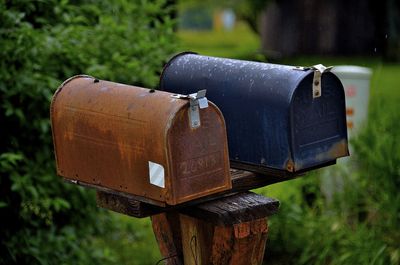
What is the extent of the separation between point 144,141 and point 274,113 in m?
0.51

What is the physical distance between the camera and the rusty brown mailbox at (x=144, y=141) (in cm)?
292

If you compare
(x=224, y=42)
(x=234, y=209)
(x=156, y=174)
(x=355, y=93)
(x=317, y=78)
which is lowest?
(x=224, y=42)

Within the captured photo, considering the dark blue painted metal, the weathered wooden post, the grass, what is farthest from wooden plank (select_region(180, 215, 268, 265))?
the grass

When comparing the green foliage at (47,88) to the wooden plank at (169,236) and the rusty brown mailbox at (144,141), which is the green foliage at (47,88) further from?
the rusty brown mailbox at (144,141)

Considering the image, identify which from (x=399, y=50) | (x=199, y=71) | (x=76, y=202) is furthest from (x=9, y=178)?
(x=399, y=50)

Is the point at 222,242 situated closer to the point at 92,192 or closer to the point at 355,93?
the point at 92,192

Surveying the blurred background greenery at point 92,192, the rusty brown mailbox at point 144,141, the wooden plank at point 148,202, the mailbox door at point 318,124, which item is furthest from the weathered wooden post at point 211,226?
the blurred background greenery at point 92,192

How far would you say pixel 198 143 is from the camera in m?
2.99

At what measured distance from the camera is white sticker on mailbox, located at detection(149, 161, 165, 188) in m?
2.93

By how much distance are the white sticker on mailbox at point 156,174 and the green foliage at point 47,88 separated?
166 centimetres

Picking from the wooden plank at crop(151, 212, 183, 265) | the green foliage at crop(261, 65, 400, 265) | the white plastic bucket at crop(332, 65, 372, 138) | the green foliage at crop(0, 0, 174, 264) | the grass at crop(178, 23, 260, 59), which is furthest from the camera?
the grass at crop(178, 23, 260, 59)

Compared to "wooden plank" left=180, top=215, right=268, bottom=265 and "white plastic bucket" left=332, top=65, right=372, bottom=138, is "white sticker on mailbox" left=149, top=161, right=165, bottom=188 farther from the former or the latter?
"white plastic bucket" left=332, top=65, right=372, bottom=138

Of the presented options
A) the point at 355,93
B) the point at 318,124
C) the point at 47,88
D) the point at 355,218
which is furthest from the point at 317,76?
the point at 355,93

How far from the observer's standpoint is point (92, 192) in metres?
5.34
